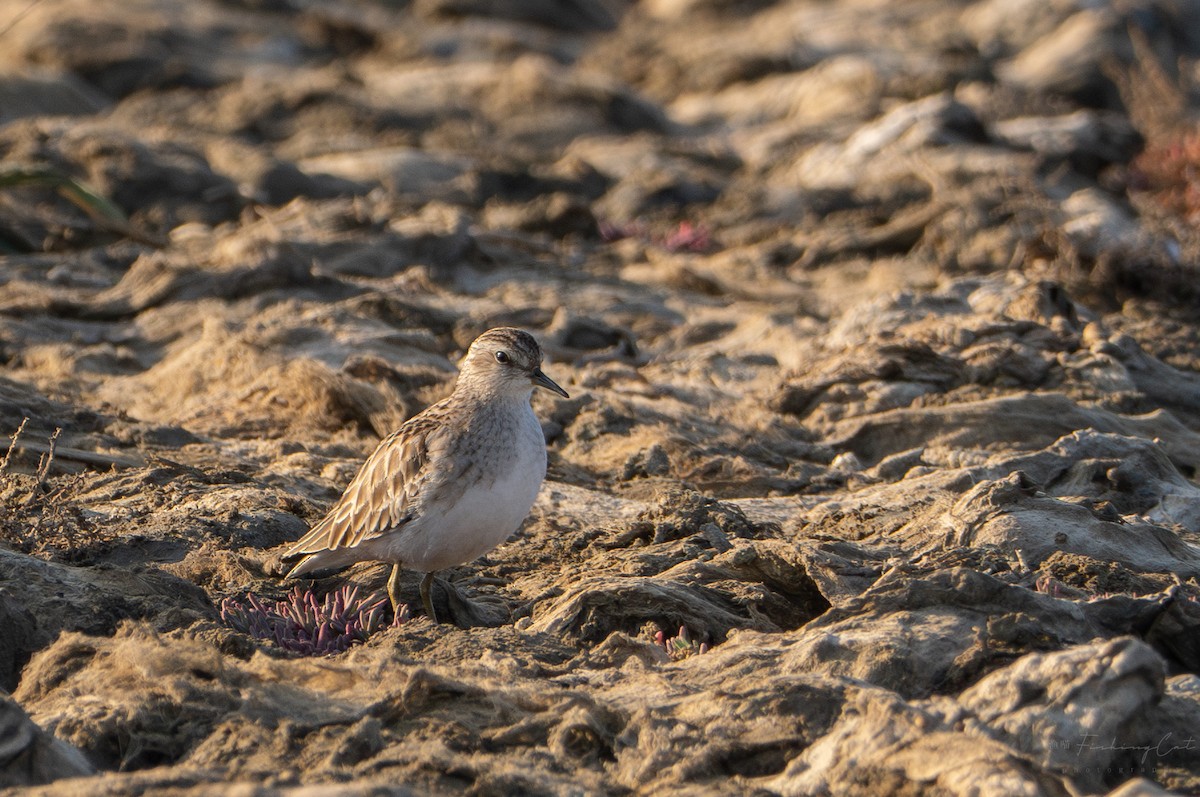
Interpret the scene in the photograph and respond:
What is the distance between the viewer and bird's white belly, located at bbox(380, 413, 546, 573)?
5.96 m

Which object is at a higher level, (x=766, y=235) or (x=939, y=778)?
(x=939, y=778)

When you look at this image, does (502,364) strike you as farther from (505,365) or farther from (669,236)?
(669,236)

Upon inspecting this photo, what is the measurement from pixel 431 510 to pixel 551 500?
5.21 feet

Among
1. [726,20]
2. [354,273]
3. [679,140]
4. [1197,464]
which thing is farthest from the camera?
[726,20]

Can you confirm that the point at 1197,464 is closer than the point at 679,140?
Yes

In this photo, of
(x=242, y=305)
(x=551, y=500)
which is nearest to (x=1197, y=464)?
(x=551, y=500)

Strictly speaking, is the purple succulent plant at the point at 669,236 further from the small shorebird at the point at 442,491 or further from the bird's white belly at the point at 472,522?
the bird's white belly at the point at 472,522

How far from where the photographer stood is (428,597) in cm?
618

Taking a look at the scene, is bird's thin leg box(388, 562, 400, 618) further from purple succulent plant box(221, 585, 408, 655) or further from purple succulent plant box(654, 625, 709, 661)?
purple succulent plant box(654, 625, 709, 661)

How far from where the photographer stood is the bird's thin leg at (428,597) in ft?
20.1

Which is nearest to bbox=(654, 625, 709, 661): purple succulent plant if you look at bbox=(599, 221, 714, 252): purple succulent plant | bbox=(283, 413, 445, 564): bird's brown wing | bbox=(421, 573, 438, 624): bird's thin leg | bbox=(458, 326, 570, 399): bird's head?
bbox=(421, 573, 438, 624): bird's thin leg

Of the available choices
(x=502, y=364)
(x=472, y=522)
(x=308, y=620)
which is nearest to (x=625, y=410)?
(x=502, y=364)

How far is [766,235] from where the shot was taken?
14.2 meters

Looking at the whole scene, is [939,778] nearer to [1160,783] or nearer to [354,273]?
[1160,783]
